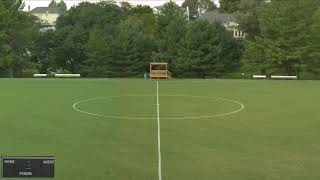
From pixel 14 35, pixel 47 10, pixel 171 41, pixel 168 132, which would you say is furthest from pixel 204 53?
pixel 47 10

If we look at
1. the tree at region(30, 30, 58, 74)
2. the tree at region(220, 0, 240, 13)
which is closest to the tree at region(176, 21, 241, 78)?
the tree at region(30, 30, 58, 74)

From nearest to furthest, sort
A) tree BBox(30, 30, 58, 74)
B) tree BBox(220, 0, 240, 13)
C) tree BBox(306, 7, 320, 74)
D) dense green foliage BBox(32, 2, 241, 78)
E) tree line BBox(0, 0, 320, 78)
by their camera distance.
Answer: tree BBox(306, 7, 320, 74), tree line BBox(0, 0, 320, 78), dense green foliage BBox(32, 2, 241, 78), tree BBox(30, 30, 58, 74), tree BBox(220, 0, 240, 13)

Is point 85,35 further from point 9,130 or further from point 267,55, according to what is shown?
point 9,130

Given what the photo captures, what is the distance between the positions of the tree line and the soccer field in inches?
734

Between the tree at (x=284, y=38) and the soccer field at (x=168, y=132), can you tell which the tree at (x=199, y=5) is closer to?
the tree at (x=284, y=38)

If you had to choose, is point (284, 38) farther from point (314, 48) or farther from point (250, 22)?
point (250, 22)

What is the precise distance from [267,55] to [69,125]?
31.1 meters

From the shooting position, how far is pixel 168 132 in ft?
47.6

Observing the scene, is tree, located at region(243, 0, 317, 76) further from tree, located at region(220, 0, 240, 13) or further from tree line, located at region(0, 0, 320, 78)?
tree, located at region(220, 0, 240, 13)

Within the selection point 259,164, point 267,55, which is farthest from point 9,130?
point 267,55
